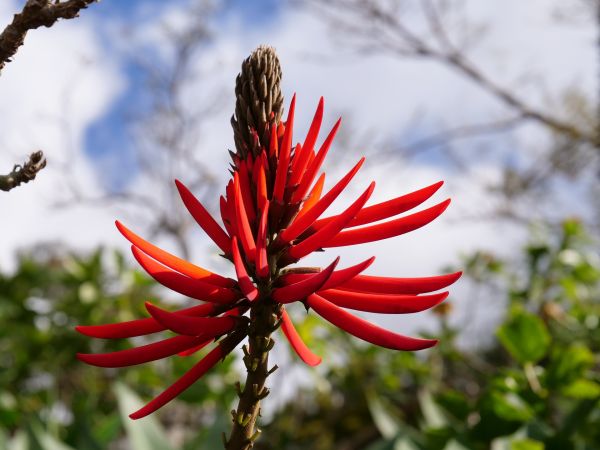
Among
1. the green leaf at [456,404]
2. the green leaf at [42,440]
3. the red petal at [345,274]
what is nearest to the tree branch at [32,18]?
the red petal at [345,274]

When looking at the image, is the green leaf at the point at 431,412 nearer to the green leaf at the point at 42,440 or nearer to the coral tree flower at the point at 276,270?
the green leaf at the point at 42,440

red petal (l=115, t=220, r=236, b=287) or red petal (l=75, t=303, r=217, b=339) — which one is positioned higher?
red petal (l=115, t=220, r=236, b=287)

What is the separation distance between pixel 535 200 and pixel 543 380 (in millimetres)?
5297

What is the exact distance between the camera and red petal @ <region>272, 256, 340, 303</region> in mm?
512

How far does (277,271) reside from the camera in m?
0.66

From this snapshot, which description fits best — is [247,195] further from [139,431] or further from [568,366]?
[139,431]

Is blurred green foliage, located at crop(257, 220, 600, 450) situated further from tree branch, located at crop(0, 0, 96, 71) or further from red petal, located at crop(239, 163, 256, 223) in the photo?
tree branch, located at crop(0, 0, 96, 71)

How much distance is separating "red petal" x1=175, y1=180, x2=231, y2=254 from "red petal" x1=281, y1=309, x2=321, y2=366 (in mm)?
96

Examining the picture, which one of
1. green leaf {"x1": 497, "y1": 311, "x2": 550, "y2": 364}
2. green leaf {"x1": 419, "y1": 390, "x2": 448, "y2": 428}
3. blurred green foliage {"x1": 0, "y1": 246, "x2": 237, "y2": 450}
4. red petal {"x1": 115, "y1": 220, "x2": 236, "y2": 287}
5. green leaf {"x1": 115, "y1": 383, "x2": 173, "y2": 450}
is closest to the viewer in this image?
red petal {"x1": 115, "y1": 220, "x2": 236, "y2": 287}

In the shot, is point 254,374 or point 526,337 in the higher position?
point 526,337

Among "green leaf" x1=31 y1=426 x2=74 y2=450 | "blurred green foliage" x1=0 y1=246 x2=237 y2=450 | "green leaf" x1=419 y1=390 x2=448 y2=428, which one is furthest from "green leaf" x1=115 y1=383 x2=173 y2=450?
"green leaf" x1=419 y1=390 x2=448 y2=428

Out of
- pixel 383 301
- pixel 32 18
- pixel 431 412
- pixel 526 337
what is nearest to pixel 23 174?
pixel 32 18

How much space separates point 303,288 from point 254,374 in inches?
4.1

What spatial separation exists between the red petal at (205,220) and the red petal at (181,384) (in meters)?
0.11
